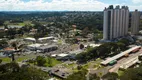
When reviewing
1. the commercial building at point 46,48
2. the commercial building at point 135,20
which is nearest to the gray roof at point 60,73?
the commercial building at point 46,48

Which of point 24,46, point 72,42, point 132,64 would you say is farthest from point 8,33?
point 132,64

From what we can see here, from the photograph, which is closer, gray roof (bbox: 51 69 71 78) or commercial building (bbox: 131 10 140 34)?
gray roof (bbox: 51 69 71 78)

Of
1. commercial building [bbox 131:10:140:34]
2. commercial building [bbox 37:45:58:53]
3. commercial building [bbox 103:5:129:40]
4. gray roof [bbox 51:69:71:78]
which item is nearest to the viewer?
gray roof [bbox 51:69:71:78]

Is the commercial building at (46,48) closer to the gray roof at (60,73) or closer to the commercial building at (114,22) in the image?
the gray roof at (60,73)

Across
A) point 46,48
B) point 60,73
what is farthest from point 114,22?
point 60,73

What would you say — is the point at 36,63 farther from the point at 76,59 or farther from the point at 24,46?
the point at 24,46

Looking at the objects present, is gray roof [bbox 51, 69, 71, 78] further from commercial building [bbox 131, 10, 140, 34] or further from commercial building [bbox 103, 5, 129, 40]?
commercial building [bbox 131, 10, 140, 34]

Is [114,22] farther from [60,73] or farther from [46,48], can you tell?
[60,73]

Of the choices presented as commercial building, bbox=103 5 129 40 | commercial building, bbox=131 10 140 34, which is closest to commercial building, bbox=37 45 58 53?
commercial building, bbox=103 5 129 40
